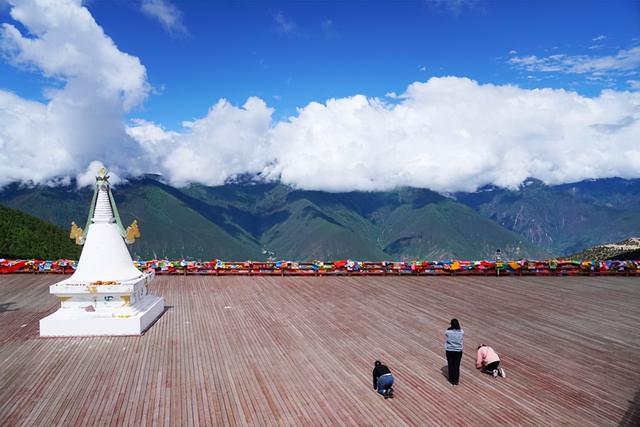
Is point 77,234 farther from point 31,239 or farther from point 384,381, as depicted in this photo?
point 31,239

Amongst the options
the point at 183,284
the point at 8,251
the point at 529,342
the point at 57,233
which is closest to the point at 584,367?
the point at 529,342

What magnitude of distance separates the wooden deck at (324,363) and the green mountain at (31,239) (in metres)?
53.6

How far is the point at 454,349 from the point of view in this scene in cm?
1024

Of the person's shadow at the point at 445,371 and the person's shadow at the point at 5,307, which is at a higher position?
the person's shadow at the point at 5,307

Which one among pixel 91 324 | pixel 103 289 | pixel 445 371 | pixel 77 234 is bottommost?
pixel 445 371

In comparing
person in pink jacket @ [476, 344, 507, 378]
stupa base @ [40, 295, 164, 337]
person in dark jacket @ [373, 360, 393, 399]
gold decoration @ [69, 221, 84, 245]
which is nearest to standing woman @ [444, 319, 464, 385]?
person in pink jacket @ [476, 344, 507, 378]

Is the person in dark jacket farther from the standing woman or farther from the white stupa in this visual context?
the white stupa

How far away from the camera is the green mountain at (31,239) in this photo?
65.9 m

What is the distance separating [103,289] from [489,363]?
11300 millimetres

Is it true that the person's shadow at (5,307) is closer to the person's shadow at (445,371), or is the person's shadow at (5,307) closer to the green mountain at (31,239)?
the person's shadow at (445,371)

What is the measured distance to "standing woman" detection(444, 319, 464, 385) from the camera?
10.2 metres

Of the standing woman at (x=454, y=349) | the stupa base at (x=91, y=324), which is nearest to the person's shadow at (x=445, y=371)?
the standing woman at (x=454, y=349)

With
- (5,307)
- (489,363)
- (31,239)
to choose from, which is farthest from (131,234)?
(31,239)

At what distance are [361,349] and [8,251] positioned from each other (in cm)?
6699
